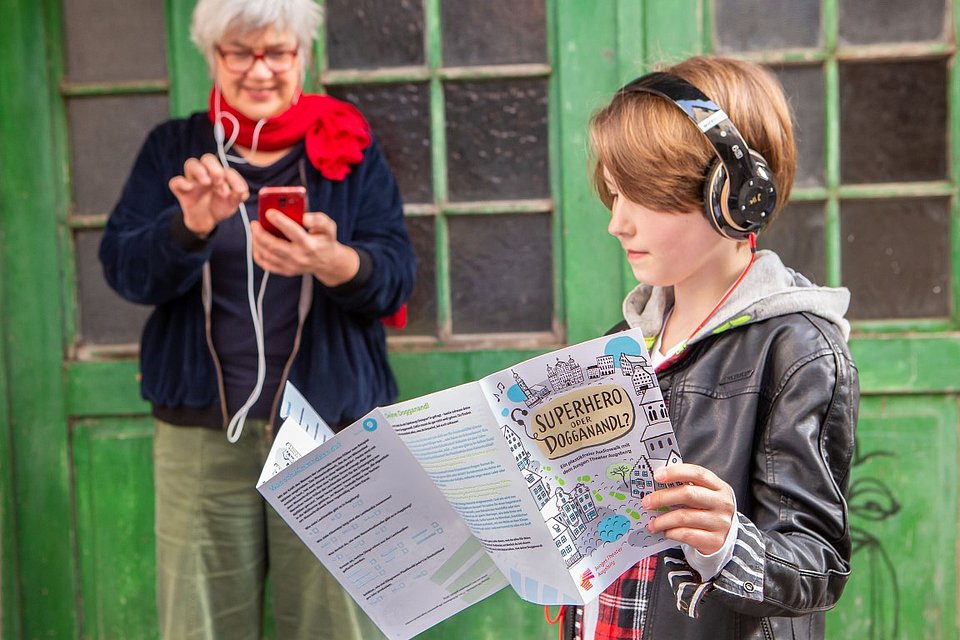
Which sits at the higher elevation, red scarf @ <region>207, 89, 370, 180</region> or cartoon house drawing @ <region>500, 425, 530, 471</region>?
red scarf @ <region>207, 89, 370, 180</region>

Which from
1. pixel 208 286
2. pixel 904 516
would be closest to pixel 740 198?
pixel 208 286

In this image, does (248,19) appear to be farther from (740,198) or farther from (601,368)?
(601,368)

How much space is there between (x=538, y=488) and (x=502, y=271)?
4.72 feet

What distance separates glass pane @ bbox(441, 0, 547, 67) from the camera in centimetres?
240

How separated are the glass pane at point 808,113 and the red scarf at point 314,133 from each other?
3.63ft

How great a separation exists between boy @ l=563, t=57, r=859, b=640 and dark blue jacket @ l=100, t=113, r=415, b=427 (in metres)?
0.73

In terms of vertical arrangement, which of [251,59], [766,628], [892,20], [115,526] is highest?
[892,20]

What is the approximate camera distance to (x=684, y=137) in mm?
1276

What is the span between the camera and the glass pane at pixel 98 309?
253 cm

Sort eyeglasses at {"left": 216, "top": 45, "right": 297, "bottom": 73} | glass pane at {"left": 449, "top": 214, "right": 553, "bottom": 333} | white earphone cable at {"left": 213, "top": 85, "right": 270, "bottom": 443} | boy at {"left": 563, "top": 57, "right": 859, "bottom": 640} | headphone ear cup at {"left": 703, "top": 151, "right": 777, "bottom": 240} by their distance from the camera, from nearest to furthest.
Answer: boy at {"left": 563, "top": 57, "right": 859, "bottom": 640}, headphone ear cup at {"left": 703, "top": 151, "right": 777, "bottom": 240}, white earphone cable at {"left": 213, "top": 85, "right": 270, "bottom": 443}, eyeglasses at {"left": 216, "top": 45, "right": 297, "bottom": 73}, glass pane at {"left": 449, "top": 214, "right": 553, "bottom": 333}

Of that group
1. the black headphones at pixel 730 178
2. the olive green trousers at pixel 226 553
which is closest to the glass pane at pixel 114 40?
the olive green trousers at pixel 226 553

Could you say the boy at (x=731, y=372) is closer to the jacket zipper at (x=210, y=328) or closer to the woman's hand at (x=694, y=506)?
the woman's hand at (x=694, y=506)

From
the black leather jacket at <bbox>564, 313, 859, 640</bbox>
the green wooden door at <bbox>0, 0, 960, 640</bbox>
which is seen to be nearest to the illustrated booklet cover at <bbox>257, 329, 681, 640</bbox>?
the black leather jacket at <bbox>564, 313, 859, 640</bbox>

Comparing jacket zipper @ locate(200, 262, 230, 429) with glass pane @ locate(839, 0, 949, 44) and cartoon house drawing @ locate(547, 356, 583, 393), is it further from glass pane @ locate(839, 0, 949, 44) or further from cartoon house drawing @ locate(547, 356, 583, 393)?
glass pane @ locate(839, 0, 949, 44)
